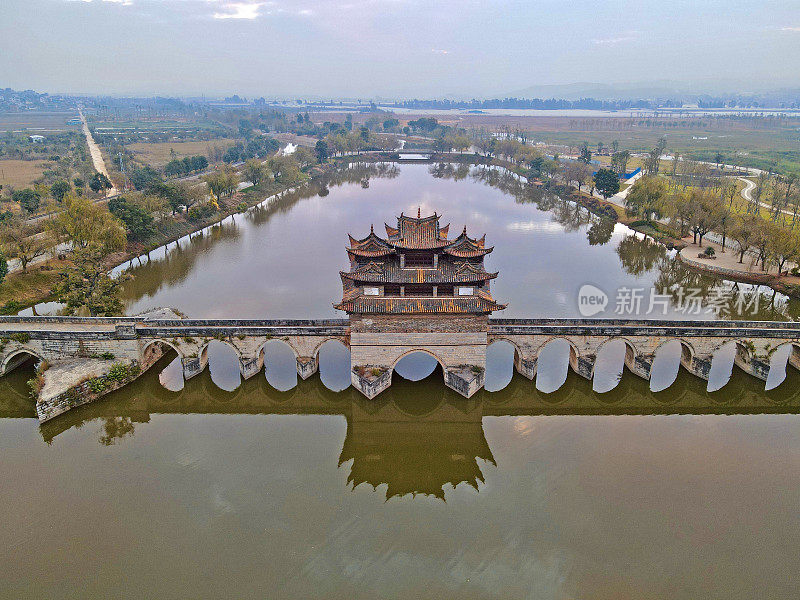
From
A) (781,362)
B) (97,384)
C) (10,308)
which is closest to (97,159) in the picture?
(10,308)

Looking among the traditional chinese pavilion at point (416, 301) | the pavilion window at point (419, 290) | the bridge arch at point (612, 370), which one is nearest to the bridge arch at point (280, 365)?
the traditional chinese pavilion at point (416, 301)

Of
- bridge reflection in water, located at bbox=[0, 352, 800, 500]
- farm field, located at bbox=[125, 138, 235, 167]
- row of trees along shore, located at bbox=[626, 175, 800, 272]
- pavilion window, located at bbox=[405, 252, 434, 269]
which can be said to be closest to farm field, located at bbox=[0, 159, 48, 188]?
farm field, located at bbox=[125, 138, 235, 167]

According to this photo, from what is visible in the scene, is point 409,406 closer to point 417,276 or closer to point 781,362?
point 417,276

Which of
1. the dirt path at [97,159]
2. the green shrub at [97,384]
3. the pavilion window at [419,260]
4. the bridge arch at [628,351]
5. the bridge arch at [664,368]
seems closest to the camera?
the pavilion window at [419,260]

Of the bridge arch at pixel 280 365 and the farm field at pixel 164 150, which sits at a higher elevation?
the farm field at pixel 164 150

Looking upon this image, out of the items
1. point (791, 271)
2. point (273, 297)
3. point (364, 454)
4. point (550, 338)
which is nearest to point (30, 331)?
point (273, 297)

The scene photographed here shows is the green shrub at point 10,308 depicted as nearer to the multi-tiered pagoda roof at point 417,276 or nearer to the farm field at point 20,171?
the multi-tiered pagoda roof at point 417,276

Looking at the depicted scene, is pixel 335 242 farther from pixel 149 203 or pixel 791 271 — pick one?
pixel 791 271

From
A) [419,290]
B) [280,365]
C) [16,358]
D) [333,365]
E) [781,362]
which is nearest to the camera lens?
[419,290]
